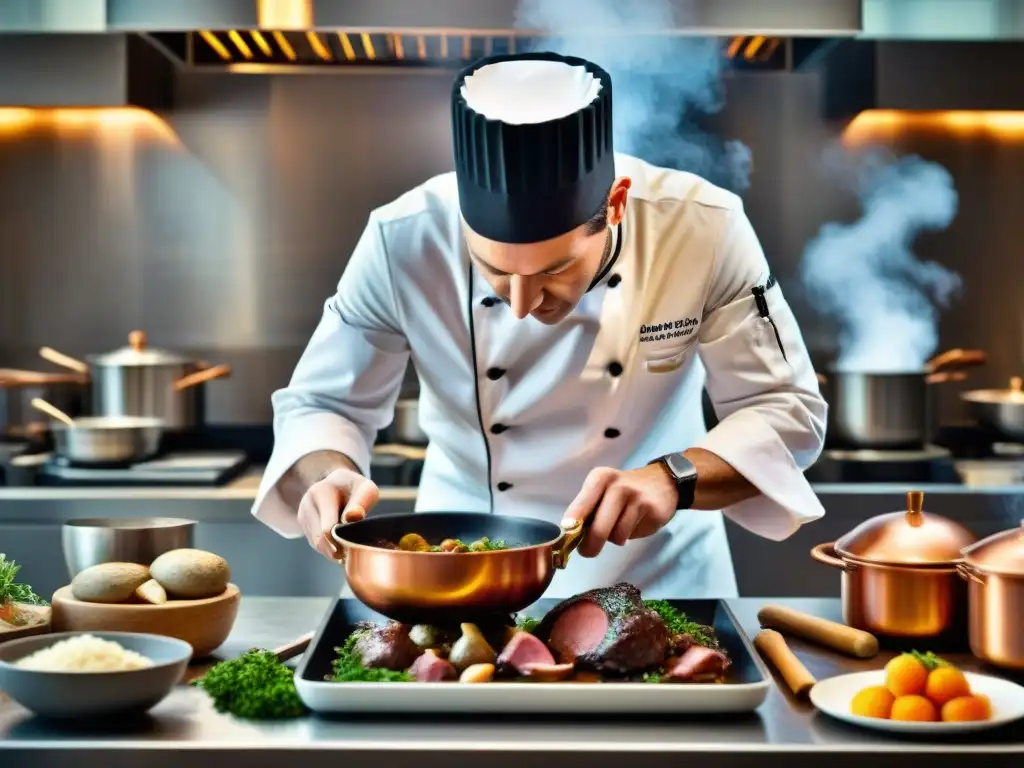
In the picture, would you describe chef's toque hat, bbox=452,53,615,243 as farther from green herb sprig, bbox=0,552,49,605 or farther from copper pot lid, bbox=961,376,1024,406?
Answer: copper pot lid, bbox=961,376,1024,406

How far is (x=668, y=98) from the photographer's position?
3707mm

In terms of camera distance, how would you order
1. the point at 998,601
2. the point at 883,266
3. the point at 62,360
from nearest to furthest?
the point at 998,601, the point at 62,360, the point at 883,266

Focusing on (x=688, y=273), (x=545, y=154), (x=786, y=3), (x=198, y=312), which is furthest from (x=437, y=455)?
(x=198, y=312)

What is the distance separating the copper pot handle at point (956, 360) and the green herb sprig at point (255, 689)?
2.59m

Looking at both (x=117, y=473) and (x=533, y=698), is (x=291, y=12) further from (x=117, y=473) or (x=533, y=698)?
(x=533, y=698)

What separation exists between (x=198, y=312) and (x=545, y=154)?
8.05ft

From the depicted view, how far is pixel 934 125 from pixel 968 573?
8.64ft

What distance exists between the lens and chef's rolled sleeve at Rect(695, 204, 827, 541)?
1994mm

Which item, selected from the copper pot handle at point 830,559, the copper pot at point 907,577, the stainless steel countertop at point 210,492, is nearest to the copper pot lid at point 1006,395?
the stainless steel countertop at point 210,492

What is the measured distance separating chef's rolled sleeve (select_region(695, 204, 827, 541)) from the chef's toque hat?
0.47 m

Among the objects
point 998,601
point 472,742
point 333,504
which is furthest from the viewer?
point 333,504

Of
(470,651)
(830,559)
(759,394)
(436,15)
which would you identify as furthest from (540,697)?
(436,15)

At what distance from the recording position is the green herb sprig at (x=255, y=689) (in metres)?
1.40

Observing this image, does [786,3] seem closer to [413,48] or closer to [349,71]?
[413,48]
